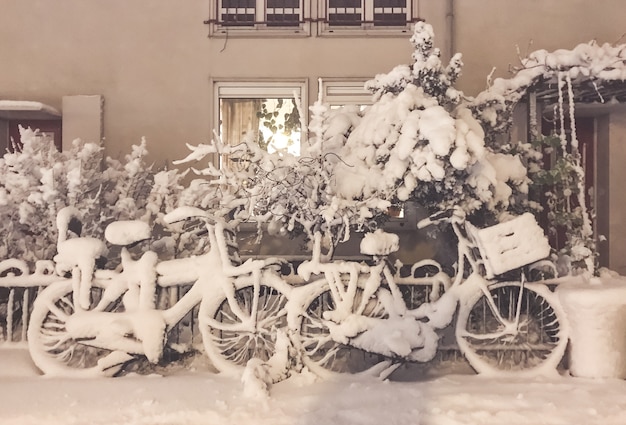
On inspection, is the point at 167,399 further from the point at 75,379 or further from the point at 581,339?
the point at 581,339

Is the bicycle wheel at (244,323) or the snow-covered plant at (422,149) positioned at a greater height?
the snow-covered plant at (422,149)

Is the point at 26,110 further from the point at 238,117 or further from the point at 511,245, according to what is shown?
the point at 511,245

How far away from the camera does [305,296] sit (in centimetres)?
538

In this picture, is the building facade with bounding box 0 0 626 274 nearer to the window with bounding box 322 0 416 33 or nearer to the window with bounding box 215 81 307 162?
the window with bounding box 322 0 416 33

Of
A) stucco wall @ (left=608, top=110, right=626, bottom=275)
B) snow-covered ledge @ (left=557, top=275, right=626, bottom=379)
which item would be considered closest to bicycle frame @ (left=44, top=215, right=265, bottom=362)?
snow-covered ledge @ (left=557, top=275, right=626, bottom=379)

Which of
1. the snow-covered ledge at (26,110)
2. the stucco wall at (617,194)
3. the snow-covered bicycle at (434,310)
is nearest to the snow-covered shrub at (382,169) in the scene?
the snow-covered bicycle at (434,310)

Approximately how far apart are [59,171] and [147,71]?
267 centimetres

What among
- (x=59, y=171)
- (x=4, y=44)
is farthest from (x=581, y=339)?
(x=4, y=44)

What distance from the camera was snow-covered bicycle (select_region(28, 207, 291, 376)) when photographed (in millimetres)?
5258

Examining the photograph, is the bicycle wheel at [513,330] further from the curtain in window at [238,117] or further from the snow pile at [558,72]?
the curtain in window at [238,117]

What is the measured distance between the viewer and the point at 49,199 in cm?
619

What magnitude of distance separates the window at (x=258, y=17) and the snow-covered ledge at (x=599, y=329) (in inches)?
212

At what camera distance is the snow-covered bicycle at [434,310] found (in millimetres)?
5184

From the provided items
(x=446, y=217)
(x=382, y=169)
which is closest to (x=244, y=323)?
(x=382, y=169)
